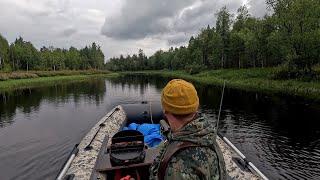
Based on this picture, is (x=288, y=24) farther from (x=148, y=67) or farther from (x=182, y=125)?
(x=148, y=67)

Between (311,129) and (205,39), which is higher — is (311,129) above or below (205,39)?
below

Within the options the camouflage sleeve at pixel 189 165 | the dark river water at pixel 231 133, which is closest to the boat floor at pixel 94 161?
the dark river water at pixel 231 133

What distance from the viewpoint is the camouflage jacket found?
8.82 ft

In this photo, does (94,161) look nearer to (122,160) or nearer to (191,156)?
(122,160)

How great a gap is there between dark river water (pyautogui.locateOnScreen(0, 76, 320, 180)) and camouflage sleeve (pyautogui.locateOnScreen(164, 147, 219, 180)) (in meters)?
10.8

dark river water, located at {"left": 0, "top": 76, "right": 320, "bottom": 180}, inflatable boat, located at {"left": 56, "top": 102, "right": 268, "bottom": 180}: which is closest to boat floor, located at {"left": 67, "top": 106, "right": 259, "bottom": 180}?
inflatable boat, located at {"left": 56, "top": 102, "right": 268, "bottom": 180}

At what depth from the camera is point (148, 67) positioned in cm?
19225

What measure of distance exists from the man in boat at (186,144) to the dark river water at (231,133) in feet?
35.1

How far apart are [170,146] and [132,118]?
1565 centimetres

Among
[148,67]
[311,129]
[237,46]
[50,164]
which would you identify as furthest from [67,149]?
[148,67]

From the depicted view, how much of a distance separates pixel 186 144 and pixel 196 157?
138 millimetres

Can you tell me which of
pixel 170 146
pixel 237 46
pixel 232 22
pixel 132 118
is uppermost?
pixel 232 22

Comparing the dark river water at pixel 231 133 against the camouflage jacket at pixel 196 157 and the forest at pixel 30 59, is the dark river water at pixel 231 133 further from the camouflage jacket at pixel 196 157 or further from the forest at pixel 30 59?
the forest at pixel 30 59

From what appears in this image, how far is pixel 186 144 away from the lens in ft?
8.94
